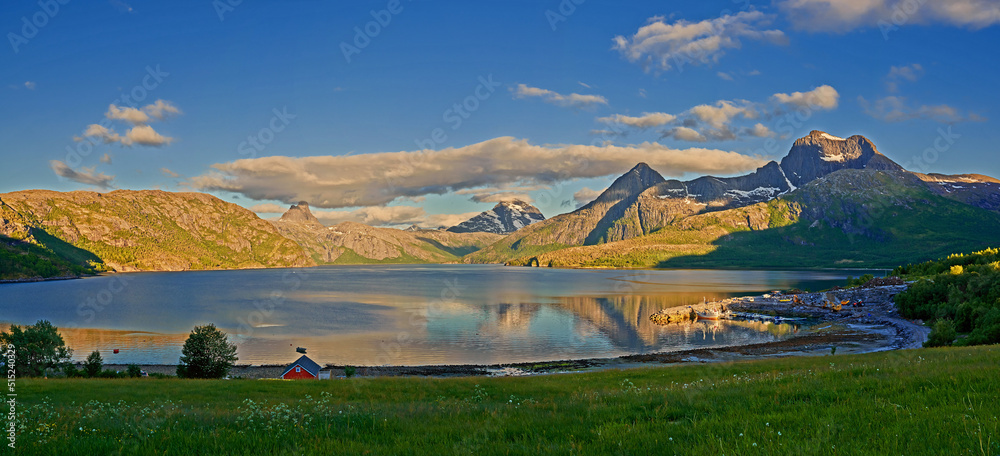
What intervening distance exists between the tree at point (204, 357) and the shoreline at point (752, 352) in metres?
3.75

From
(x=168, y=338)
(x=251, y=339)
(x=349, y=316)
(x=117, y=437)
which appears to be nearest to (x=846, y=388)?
(x=117, y=437)

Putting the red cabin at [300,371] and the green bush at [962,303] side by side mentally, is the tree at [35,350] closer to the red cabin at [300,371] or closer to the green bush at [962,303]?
the red cabin at [300,371]

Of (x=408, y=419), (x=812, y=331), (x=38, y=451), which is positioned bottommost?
(x=812, y=331)

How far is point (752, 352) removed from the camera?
7438cm

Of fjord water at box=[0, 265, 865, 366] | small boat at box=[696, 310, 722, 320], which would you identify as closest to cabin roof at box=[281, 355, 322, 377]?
fjord water at box=[0, 265, 865, 366]

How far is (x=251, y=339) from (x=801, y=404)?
94465mm

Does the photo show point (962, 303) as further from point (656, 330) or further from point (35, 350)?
point (35, 350)

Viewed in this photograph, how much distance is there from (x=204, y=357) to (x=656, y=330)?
78.5m

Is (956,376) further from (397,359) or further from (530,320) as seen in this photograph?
(530,320)

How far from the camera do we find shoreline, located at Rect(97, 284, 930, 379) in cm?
6272

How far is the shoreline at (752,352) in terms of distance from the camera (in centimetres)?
6272

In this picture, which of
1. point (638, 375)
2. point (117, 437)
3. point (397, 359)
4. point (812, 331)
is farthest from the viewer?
point (812, 331)

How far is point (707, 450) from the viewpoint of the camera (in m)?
5.99

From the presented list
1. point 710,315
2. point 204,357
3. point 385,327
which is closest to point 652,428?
point 204,357
